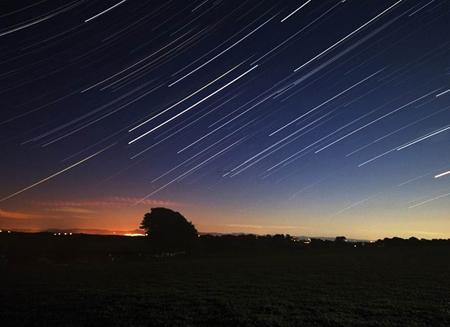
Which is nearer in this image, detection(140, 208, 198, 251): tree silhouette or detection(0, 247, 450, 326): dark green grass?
detection(0, 247, 450, 326): dark green grass

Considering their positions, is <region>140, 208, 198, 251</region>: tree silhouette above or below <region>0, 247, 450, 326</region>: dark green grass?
above

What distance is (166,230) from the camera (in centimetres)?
7181

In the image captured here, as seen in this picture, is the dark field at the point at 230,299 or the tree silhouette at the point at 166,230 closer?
the dark field at the point at 230,299

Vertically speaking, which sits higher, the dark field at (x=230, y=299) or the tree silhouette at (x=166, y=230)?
the tree silhouette at (x=166, y=230)

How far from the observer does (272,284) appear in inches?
1198

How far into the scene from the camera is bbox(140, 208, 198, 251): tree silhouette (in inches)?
2817

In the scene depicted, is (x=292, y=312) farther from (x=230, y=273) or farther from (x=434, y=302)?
(x=230, y=273)

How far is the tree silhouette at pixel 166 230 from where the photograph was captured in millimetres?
71562

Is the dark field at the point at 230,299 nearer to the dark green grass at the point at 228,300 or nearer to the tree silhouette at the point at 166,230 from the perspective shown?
the dark green grass at the point at 228,300

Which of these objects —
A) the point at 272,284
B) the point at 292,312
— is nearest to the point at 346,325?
the point at 292,312

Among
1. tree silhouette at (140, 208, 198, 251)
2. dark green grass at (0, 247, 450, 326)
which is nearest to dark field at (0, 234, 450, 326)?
dark green grass at (0, 247, 450, 326)

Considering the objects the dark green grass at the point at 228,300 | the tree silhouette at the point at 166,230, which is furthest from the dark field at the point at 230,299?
the tree silhouette at the point at 166,230

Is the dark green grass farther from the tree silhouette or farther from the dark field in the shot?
the tree silhouette

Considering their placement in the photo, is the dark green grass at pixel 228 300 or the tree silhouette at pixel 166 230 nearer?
the dark green grass at pixel 228 300
